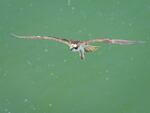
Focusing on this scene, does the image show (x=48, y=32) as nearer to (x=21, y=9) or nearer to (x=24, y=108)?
(x=21, y=9)

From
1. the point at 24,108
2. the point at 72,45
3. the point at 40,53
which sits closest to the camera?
the point at 72,45

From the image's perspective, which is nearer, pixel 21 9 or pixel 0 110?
pixel 0 110

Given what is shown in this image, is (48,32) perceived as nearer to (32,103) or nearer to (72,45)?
(32,103)

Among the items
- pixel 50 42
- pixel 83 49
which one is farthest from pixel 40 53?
pixel 83 49

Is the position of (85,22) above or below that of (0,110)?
above

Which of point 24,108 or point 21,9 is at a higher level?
point 21,9

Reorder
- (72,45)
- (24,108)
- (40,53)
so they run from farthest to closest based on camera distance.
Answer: (40,53) < (24,108) < (72,45)

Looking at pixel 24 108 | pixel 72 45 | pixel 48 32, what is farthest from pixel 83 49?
Result: pixel 48 32

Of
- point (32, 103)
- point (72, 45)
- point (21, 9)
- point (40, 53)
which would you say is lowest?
point (72, 45)

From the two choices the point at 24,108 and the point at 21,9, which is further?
the point at 21,9
